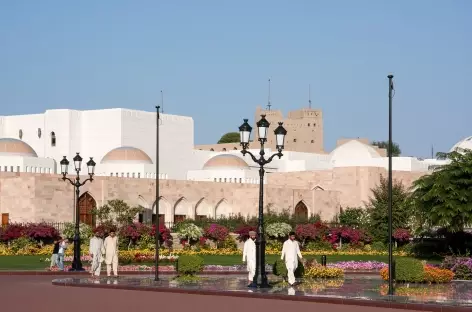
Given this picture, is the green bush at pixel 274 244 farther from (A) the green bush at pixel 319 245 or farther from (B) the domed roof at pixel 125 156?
(B) the domed roof at pixel 125 156

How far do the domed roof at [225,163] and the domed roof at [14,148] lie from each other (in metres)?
12.1

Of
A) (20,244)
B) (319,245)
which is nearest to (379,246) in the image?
(319,245)

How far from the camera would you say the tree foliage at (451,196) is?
29281 mm

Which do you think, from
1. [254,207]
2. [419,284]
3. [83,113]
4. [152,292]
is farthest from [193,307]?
[83,113]

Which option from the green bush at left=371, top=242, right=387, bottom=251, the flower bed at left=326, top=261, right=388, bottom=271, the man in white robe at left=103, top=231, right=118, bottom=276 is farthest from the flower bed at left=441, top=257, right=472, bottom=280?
the green bush at left=371, top=242, right=387, bottom=251

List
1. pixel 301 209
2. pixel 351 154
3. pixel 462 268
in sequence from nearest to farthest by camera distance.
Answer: pixel 462 268, pixel 301 209, pixel 351 154

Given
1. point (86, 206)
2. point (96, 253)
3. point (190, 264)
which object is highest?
point (86, 206)

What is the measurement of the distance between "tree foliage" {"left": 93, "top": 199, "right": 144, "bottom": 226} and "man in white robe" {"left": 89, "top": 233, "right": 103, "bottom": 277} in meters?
16.3

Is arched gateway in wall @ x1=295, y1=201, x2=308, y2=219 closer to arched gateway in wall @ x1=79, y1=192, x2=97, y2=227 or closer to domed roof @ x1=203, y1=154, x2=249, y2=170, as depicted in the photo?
domed roof @ x1=203, y1=154, x2=249, y2=170

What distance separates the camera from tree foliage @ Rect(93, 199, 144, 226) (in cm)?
4172

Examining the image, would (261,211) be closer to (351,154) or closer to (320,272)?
(320,272)

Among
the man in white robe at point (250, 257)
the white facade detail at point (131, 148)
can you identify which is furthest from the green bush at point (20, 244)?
the man in white robe at point (250, 257)

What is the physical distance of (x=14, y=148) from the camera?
5484 cm

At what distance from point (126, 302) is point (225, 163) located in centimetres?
4539
